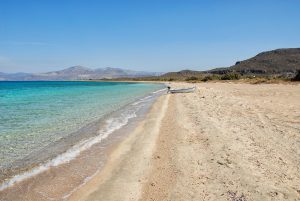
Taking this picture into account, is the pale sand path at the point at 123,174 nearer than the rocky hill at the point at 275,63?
Yes

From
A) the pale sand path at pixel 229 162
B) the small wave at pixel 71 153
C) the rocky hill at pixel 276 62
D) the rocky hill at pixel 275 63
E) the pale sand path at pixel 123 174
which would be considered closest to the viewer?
the pale sand path at pixel 229 162

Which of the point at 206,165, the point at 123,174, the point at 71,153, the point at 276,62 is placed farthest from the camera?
the point at 276,62

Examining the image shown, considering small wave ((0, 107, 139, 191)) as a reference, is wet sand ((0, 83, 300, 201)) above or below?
above

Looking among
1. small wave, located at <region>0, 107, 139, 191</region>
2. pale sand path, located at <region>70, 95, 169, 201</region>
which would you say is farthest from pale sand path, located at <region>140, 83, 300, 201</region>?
small wave, located at <region>0, 107, 139, 191</region>

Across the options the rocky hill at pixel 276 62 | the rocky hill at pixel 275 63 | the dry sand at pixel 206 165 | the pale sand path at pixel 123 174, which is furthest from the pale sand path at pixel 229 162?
the rocky hill at pixel 276 62

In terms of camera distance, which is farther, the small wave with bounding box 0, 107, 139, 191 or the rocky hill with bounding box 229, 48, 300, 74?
the rocky hill with bounding box 229, 48, 300, 74

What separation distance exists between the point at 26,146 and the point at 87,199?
506 cm

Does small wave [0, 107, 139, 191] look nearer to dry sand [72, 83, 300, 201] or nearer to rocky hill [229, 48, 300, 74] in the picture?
dry sand [72, 83, 300, 201]

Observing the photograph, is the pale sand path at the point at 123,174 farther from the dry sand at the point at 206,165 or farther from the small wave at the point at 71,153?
the small wave at the point at 71,153

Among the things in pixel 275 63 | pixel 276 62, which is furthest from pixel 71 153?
pixel 276 62

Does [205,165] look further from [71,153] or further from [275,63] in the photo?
[275,63]

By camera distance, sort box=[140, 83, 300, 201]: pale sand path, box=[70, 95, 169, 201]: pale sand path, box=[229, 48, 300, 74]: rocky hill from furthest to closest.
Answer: box=[229, 48, 300, 74]: rocky hill, box=[70, 95, 169, 201]: pale sand path, box=[140, 83, 300, 201]: pale sand path

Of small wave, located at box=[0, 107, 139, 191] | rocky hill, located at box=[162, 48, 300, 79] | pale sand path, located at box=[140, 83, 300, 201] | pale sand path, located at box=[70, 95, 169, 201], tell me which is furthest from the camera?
rocky hill, located at box=[162, 48, 300, 79]

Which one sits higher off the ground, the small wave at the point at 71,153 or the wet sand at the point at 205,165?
the wet sand at the point at 205,165
